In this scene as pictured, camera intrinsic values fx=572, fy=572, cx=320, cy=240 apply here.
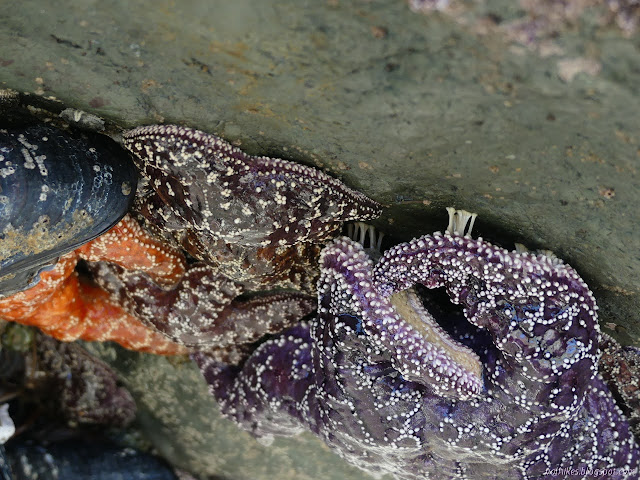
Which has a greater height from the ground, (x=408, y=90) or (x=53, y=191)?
(x=408, y=90)

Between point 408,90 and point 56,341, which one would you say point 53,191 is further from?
point 56,341

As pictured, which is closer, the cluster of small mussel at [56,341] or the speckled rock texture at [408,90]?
the speckled rock texture at [408,90]

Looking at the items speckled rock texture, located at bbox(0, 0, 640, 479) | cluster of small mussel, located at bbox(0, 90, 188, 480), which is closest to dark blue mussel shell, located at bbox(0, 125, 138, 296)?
cluster of small mussel, located at bbox(0, 90, 188, 480)

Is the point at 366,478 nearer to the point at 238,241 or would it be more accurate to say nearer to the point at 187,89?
the point at 238,241

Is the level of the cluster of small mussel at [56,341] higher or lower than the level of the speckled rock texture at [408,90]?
lower

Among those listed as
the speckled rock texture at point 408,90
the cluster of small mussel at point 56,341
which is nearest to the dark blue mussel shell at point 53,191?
the cluster of small mussel at point 56,341

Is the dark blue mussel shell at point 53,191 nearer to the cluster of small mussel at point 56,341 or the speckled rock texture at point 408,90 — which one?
the cluster of small mussel at point 56,341

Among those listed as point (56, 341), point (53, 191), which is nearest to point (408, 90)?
point (53, 191)
